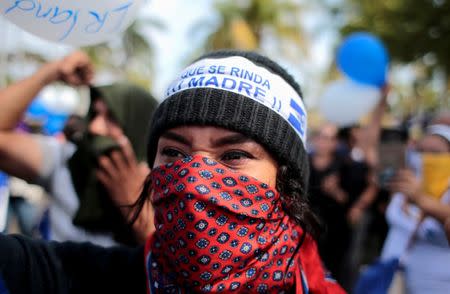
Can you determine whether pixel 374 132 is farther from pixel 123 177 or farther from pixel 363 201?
pixel 123 177

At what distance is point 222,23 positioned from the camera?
19.3m

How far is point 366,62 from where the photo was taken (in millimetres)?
4023

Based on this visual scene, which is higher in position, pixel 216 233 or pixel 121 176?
pixel 216 233

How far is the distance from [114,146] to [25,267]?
3.22ft

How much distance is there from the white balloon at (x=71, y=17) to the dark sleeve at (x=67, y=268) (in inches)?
→ 24.0

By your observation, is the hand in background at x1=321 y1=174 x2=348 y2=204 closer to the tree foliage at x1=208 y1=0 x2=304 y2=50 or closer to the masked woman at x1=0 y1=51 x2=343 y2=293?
the masked woman at x1=0 y1=51 x2=343 y2=293

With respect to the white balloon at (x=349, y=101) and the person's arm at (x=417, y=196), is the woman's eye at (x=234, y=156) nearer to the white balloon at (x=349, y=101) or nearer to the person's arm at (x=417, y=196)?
the person's arm at (x=417, y=196)

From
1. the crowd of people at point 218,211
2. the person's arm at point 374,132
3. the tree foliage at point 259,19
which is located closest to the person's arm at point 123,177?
the crowd of people at point 218,211

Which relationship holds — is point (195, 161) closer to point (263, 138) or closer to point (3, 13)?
point (263, 138)

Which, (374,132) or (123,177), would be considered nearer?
(123,177)

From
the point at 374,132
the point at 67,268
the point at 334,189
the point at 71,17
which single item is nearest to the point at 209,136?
the point at 71,17

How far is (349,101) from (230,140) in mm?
2993

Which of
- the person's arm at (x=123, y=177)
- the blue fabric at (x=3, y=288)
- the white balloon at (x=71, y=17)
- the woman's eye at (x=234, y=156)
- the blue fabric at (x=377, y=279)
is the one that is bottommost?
the blue fabric at (x=377, y=279)

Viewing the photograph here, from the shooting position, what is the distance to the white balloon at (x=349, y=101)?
399 cm
